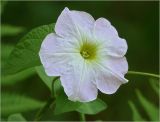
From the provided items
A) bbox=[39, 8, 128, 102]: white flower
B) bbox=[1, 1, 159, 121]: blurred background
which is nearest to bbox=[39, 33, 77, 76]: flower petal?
bbox=[39, 8, 128, 102]: white flower

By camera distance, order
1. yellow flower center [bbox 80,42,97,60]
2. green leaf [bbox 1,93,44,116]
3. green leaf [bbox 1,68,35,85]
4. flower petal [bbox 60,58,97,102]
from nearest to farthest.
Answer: flower petal [bbox 60,58,97,102] < yellow flower center [bbox 80,42,97,60] < green leaf [bbox 1,93,44,116] < green leaf [bbox 1,68,35,85]

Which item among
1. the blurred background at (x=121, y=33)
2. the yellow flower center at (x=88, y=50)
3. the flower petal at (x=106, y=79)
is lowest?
the blurred background at (x=121, y=33)

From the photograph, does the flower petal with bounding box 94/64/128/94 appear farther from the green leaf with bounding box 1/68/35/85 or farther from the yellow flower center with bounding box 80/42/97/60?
the green leaf with bounding box 1/68/35/85

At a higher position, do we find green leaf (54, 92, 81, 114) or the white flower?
the white flower

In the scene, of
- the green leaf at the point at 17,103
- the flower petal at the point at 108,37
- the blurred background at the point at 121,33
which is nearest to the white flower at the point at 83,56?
the flower petal at the point at 108,37

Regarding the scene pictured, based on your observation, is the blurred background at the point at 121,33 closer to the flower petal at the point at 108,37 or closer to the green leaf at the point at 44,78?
the green leaf at the point at 44,78

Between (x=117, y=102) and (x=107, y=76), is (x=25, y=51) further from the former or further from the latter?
(x=117, y=102)

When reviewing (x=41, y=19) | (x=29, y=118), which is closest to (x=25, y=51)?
(x=29, y=118)

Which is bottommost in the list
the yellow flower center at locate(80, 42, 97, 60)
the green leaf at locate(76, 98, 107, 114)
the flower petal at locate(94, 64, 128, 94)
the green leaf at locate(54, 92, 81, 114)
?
the green leaf at locate(76, 98, 107, 114)
